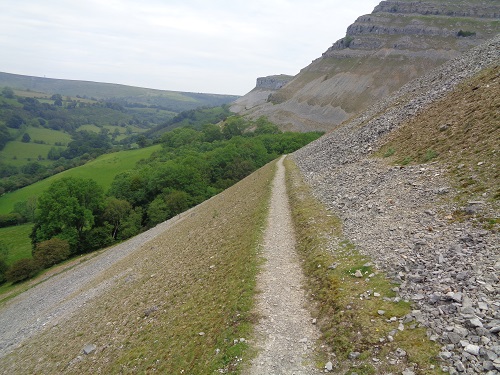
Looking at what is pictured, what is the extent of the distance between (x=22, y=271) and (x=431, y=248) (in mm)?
55066

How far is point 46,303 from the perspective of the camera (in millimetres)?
29641

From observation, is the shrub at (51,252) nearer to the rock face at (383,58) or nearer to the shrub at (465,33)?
the rock face at (383,58)

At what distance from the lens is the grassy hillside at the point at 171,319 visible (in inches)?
484

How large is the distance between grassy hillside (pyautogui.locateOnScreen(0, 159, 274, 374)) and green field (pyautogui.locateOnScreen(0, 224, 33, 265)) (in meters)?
55.7

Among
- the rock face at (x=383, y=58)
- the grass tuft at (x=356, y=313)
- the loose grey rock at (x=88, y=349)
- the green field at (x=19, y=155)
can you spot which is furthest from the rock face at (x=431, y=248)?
the green field at (x=19, y=155)

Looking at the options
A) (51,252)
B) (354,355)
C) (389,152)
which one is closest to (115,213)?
(51,252)

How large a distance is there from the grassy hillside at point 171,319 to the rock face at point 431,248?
19.9 feet

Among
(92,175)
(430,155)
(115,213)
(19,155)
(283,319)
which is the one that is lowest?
(92,175)

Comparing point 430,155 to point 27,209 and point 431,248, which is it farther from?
point 27,209

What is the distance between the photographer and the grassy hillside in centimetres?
1229

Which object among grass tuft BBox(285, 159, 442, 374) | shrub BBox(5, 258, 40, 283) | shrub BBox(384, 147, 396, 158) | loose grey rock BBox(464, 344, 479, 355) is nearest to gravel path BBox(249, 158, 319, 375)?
grass tuft BBox(285, 159, 442, 374)

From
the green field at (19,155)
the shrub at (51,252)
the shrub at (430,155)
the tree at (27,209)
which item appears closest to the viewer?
the shrub at (430,155)

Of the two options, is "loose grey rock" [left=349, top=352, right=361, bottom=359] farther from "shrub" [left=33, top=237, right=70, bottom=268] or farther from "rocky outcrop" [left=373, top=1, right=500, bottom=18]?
"rocky outcrop" [left=373, top=1, right=500, bottom=18]

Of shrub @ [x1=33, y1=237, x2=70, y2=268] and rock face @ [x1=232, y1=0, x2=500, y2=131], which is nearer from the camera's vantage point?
shrub @ [x1=33, y1=237, x2=70, y2=268]
